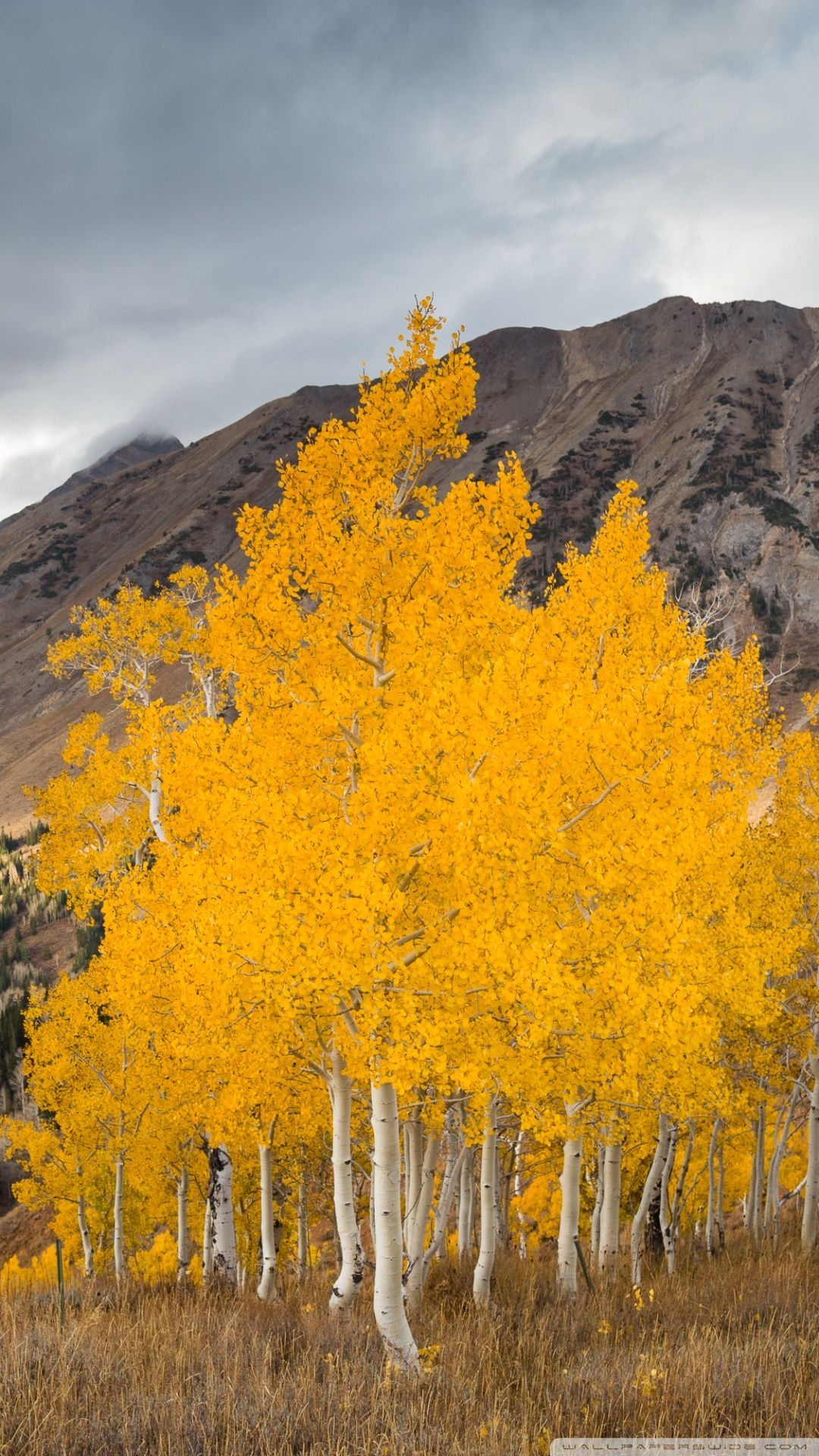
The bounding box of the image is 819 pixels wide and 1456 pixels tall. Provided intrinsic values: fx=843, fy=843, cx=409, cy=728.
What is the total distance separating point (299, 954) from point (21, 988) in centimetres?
7038

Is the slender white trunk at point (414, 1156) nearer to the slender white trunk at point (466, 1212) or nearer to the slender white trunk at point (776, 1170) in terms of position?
the slender white trunk at point (466, 1212)

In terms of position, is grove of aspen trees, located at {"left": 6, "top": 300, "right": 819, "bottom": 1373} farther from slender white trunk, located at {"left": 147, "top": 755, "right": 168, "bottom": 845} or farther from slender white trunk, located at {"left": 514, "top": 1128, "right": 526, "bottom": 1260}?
slender white trunk, located at {"left": 514, "top": 1128, "right": 526, "bottom": 1260}

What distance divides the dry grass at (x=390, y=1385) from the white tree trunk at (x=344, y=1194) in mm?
625

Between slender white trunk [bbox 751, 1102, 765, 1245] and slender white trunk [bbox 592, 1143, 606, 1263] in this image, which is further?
slender white trunk [bbox 751, 1102, 765, 1245]

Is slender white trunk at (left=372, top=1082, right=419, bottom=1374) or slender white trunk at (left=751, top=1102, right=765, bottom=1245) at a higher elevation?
slender white trunk at (left=372, top=1082, right=419, bottom=1374)

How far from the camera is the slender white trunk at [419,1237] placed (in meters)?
10.6

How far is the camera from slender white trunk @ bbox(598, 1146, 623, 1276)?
39.1ft

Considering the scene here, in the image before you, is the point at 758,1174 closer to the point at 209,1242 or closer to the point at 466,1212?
the point at 466,1212

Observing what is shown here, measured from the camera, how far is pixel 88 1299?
11359 mm

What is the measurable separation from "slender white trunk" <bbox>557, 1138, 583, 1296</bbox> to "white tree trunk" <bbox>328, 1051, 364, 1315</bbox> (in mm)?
2691

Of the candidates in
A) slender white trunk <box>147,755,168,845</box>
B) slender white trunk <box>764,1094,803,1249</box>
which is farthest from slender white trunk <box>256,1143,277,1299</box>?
slender white trunk <box>764,1094,803,1249</box>

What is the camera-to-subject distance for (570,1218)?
10492 millimetres

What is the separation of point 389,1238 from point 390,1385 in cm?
150

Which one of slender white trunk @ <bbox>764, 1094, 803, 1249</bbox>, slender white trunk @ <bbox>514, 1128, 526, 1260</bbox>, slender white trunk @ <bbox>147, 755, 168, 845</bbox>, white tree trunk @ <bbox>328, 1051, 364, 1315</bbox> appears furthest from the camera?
slender white trunk @ <bbox>514, 1128, 526, 1260</bbox>
